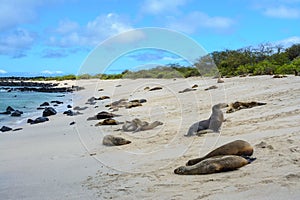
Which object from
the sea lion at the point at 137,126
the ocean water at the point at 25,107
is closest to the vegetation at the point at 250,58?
the ocean water at the point at 25,107

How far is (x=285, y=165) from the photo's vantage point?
4.88 meters

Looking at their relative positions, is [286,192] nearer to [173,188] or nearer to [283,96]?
[173,188]

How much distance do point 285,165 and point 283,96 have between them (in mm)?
7357

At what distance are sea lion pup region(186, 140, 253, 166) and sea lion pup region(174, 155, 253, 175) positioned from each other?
0.26m

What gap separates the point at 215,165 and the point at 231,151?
564 mm

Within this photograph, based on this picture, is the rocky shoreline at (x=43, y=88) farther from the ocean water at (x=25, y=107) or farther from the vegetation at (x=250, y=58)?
the vegetation at (x=250, y=58)

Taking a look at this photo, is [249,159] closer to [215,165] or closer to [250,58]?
[215,165]

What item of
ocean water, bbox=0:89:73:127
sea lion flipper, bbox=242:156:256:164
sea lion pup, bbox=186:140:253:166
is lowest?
ocean water, bbox=0:89:73:127

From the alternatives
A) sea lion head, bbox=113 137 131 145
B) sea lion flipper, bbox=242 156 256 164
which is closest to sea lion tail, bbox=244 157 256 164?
sea lion flipper, bbox=242 156 256 164

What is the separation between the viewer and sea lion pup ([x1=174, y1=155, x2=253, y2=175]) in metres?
4.99

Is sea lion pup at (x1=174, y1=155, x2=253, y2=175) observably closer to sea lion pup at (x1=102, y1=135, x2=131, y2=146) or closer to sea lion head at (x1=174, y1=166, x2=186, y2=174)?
sea lion head at (x1=174, y1=166, x2=186, y2=174)

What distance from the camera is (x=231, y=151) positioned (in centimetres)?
546

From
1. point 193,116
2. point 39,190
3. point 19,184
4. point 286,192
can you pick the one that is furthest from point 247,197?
point 193,116

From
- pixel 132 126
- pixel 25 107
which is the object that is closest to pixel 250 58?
pixel 25 107
